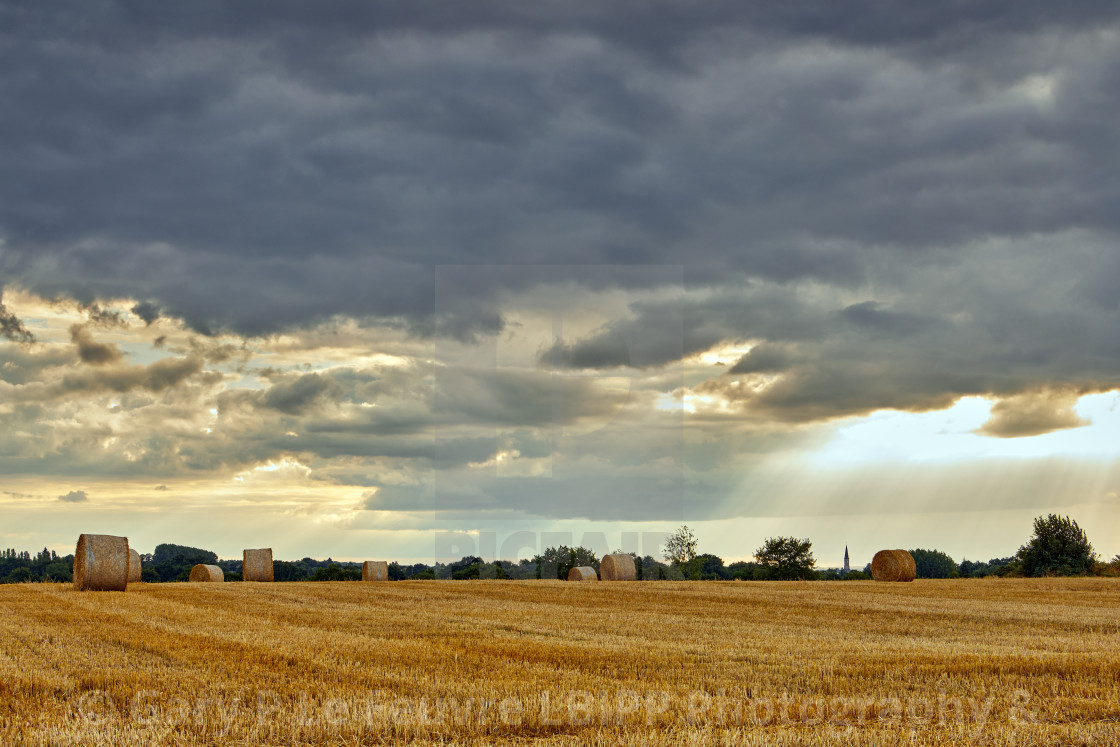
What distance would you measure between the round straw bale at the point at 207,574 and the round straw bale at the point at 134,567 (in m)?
5.64

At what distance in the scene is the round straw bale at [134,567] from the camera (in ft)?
127

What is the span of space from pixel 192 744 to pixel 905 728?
6.29 m

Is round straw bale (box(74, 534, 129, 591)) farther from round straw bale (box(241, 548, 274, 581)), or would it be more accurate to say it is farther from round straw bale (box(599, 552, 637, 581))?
round straw bale (box(599, 552, 637, 581))

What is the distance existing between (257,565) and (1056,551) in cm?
5137

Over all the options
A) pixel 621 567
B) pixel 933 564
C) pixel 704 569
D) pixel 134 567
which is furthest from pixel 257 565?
pixel 933 564

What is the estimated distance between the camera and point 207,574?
45625mm

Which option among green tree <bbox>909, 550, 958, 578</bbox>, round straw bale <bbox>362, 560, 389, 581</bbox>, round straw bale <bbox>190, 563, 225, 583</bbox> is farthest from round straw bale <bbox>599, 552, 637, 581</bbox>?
green tree <bbox>909, 550, 958, 578</bbox>

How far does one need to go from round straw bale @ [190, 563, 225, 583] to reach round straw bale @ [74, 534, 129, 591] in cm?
1249

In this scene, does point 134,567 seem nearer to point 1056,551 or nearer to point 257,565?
point 257,565

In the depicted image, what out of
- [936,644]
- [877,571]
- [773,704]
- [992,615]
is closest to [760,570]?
[877,571]

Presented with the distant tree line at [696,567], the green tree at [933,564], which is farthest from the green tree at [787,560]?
the green tree at [933,564]

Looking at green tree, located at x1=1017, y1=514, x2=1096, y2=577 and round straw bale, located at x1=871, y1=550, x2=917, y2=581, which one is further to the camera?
green tree, located at x1=1017, y1=514, x2=1096, y2=577

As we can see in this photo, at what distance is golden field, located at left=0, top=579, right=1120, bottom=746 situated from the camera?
26.5ft

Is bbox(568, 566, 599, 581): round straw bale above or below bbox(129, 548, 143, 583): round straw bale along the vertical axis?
below
